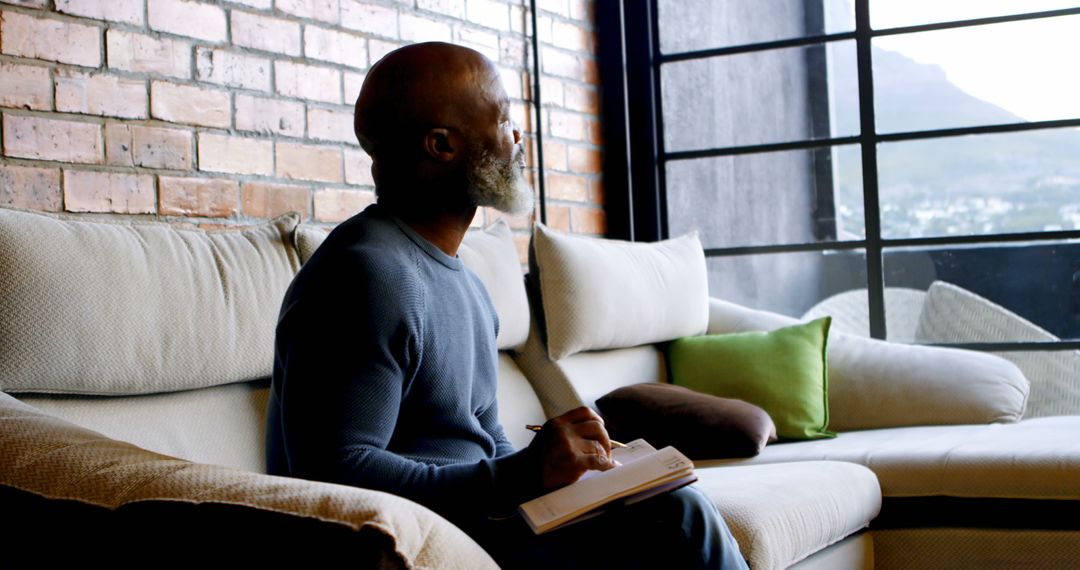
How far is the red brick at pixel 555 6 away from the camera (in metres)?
3.63

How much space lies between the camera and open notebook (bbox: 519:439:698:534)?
1351 mm

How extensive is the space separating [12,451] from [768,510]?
124 centimetres

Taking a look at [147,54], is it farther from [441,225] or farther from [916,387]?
[916,387]

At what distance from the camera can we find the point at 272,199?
2586mm

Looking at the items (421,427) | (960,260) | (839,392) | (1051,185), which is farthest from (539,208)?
(421,427)

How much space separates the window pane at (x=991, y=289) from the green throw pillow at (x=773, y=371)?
66cm

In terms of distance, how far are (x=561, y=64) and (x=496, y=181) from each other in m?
2.09

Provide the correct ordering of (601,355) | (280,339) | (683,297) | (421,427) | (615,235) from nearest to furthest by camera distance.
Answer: (280,339) → (421,427) → (601,355) → (683,297) → (615,235)

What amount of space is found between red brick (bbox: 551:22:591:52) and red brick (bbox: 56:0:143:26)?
5.40 feet

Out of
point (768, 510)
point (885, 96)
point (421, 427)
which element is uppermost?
point (885, 96)

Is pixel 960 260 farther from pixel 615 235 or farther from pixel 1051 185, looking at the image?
pixel 615 235

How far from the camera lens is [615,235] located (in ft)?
13.0

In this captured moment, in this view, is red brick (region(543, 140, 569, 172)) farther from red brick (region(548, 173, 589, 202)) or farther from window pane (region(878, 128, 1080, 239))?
window pane (region(878, 128, 1080, 239))

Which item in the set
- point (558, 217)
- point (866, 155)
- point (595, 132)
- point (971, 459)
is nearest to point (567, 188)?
point (558, 217)
